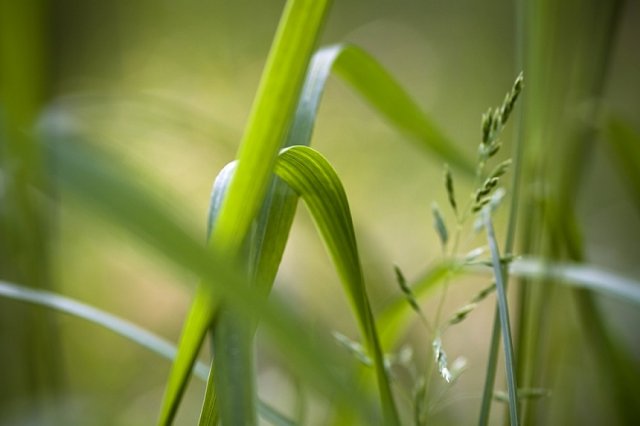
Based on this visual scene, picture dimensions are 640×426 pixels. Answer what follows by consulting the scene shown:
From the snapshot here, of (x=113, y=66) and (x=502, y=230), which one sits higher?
(x=113, y=66)

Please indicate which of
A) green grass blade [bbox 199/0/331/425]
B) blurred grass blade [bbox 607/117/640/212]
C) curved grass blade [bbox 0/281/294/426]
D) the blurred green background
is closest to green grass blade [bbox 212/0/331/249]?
green grass blade [bbox 199/0/331/425]

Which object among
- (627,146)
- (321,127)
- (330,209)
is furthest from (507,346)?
(321,127)

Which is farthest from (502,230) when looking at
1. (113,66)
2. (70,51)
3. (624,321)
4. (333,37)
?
(70,51)

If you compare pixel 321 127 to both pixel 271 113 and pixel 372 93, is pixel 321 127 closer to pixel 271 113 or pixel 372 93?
pixel 372 93

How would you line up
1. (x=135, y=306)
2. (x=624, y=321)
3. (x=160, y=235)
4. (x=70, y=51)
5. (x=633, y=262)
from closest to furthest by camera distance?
(x=160, y=235), (x=624, y=321), (x=633, y=262), (x=135, y=306), (x=70, y=51)

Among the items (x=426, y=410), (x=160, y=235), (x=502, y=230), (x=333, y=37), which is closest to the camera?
(x=160, y=235)

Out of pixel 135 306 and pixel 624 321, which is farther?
pixel 135 306

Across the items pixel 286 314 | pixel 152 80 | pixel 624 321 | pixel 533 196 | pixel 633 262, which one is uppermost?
pixel 152 80

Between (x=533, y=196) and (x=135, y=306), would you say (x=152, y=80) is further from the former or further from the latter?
(x=533, y=196)
